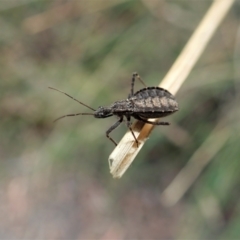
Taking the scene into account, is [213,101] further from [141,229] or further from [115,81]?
[141,229]

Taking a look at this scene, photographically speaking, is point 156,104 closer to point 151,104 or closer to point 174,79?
point 151,104

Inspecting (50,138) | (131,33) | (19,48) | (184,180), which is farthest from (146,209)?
(19,48)

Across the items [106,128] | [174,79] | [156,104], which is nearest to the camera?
[174,79]

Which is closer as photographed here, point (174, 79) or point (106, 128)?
point (174, 79)

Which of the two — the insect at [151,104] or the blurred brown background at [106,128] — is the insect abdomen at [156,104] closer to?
the insect at [151,104]

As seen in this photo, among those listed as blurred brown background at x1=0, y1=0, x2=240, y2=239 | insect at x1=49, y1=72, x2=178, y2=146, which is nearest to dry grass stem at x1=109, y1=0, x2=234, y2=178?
insect at x1=49, y1=72, x2=178, y2=146

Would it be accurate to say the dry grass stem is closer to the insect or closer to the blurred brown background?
the insect

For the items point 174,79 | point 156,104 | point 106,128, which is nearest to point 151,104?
point 156,104
